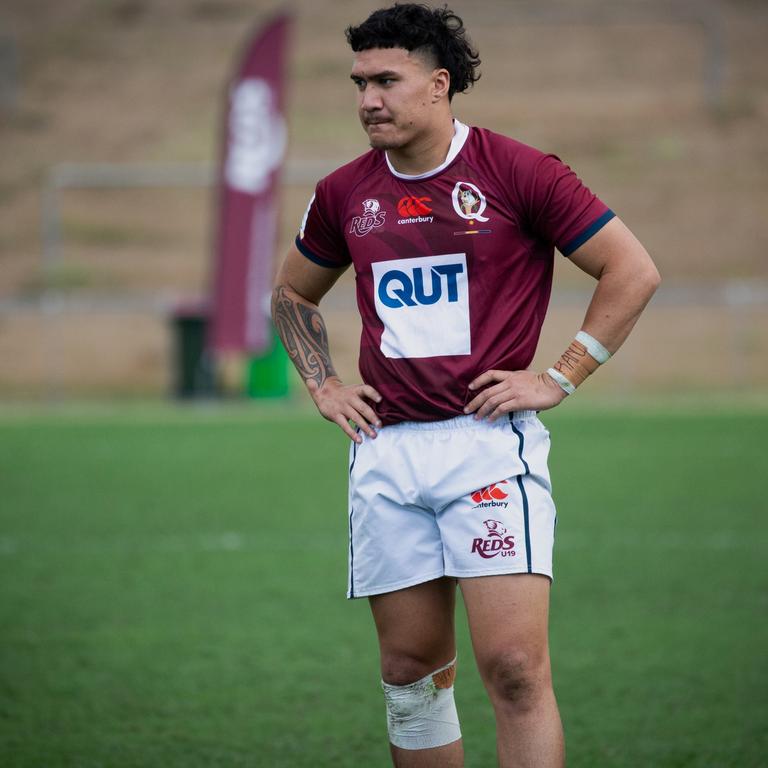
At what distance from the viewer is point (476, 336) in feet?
11.6

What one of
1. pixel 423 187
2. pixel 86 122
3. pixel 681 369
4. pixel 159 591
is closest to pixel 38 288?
pixel 86 122

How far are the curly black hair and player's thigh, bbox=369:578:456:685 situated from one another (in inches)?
54.3

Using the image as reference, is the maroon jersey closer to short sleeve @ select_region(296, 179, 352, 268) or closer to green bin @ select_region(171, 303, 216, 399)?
short sleeve @ select_region(296, 179, 352, 268)

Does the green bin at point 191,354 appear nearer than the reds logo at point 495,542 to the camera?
No

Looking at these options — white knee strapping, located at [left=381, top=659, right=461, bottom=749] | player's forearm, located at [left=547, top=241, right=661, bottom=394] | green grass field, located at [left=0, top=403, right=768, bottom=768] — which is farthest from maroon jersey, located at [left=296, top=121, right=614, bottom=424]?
green grass field, located at [left=0, top=403, right=768, bottom=768]

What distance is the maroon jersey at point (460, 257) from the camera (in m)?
3.47

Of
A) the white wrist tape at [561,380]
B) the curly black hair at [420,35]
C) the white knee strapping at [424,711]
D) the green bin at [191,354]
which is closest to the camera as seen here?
the curly black hair at [420,35]

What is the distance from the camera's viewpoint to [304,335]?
4066mm

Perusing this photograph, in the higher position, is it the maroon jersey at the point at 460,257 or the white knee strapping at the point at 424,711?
the maroon jersey at the point at 460,257

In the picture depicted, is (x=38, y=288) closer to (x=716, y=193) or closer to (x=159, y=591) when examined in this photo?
(x=716, y=193)

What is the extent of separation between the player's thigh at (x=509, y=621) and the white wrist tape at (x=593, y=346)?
2.03 ft

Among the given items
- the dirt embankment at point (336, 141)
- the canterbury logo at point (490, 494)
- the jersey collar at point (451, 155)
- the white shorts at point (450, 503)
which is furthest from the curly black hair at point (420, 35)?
the dirt embankment at point (336, 141)

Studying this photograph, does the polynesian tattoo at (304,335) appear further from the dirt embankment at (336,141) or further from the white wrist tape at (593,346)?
the dirt embankment at (336,141)

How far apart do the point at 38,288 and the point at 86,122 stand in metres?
11.0
